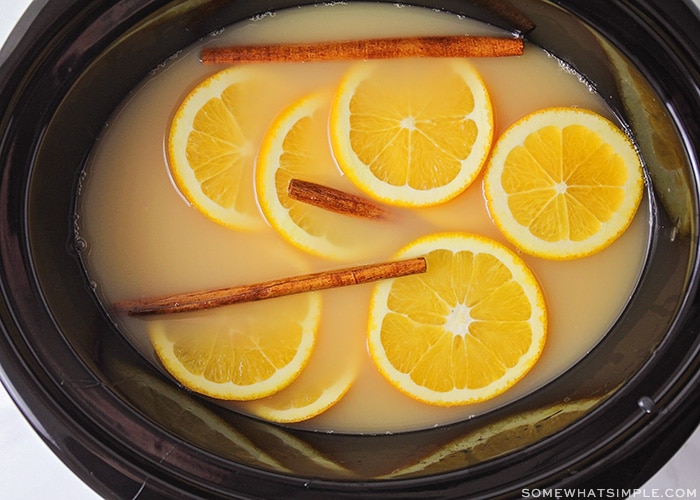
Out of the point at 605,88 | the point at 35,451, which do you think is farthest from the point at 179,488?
the point at 605,88

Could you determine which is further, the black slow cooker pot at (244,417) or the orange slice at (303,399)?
the orange slice at (303,399)

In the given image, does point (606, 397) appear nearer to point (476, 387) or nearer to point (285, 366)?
point (476, 387)

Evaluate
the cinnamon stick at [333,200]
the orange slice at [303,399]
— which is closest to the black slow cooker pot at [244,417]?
the orange slice at [303,399]

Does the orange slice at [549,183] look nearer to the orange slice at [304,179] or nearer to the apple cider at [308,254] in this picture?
the apple cider at [308,254]

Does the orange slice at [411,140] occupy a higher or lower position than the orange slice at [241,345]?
higher

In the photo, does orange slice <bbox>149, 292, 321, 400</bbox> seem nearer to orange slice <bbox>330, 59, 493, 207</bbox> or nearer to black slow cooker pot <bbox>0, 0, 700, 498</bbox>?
black slow cooker pot <bbox>0, 0, 700, 498</bbox>

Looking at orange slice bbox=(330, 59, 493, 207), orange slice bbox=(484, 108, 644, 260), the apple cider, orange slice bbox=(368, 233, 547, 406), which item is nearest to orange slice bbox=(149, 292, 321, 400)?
the apple cider
